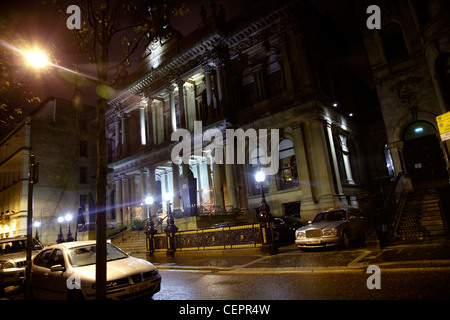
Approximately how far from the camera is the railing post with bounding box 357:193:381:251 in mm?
10500

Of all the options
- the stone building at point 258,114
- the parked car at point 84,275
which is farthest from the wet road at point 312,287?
the stone building at point 258,114

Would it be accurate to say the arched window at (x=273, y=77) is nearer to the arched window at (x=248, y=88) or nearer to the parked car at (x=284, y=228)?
the arched window at (x=248, y=88)

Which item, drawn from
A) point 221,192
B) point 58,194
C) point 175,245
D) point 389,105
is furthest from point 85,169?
point 389,105

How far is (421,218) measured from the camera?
522 inches

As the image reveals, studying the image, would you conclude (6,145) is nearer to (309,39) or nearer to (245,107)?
(245,107)

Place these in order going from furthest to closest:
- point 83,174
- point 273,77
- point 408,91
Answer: point 83,174
point 273,77
point 408,91

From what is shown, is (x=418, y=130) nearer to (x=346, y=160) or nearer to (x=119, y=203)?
(x=346, y=160)

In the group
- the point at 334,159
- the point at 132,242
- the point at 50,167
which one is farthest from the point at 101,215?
the point at 50,167

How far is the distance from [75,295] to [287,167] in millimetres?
19369

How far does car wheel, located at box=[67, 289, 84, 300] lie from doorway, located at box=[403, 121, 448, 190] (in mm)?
18808

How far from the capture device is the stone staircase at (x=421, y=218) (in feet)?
39.3

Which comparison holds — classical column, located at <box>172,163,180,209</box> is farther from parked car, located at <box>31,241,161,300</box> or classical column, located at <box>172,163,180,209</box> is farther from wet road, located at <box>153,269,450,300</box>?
parked car, located at <box>31,241,161,300</box>

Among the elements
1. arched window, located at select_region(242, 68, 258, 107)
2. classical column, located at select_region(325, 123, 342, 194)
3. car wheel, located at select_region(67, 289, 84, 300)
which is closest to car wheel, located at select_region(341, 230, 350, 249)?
classical column, located at select_region(325, 123, 342, 194)
